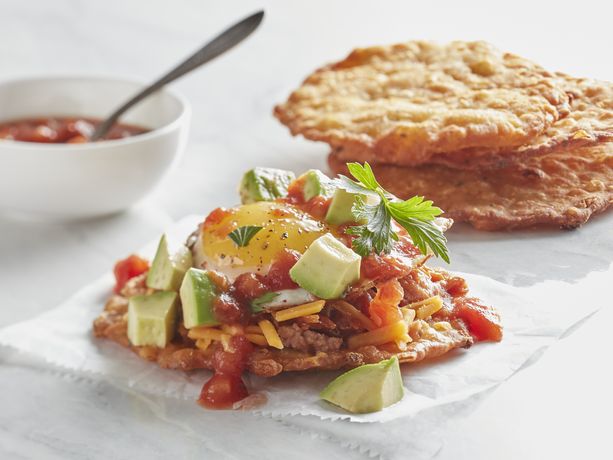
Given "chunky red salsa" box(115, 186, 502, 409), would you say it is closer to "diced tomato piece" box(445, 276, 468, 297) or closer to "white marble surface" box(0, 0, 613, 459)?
"diced tomato piece" box(445, 276, 468, 297)

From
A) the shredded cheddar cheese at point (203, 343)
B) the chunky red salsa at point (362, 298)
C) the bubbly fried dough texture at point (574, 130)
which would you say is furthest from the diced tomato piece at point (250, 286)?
the bubbly fried dough texture at point (574, 130)

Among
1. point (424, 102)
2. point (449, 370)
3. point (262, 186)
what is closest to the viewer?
point (449, 370)

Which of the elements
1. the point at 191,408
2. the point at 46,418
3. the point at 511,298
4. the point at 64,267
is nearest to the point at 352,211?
the point at 511,298

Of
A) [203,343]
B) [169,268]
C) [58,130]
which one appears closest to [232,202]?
[58,130]

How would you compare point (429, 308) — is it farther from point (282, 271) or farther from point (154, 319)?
point (154, 319)

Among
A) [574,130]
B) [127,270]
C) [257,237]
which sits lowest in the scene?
[127,270]

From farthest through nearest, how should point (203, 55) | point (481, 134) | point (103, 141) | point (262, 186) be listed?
1. point (103, 141)
2. point (203, 55)
3. point (262, 186)
4. point (481, 134)
